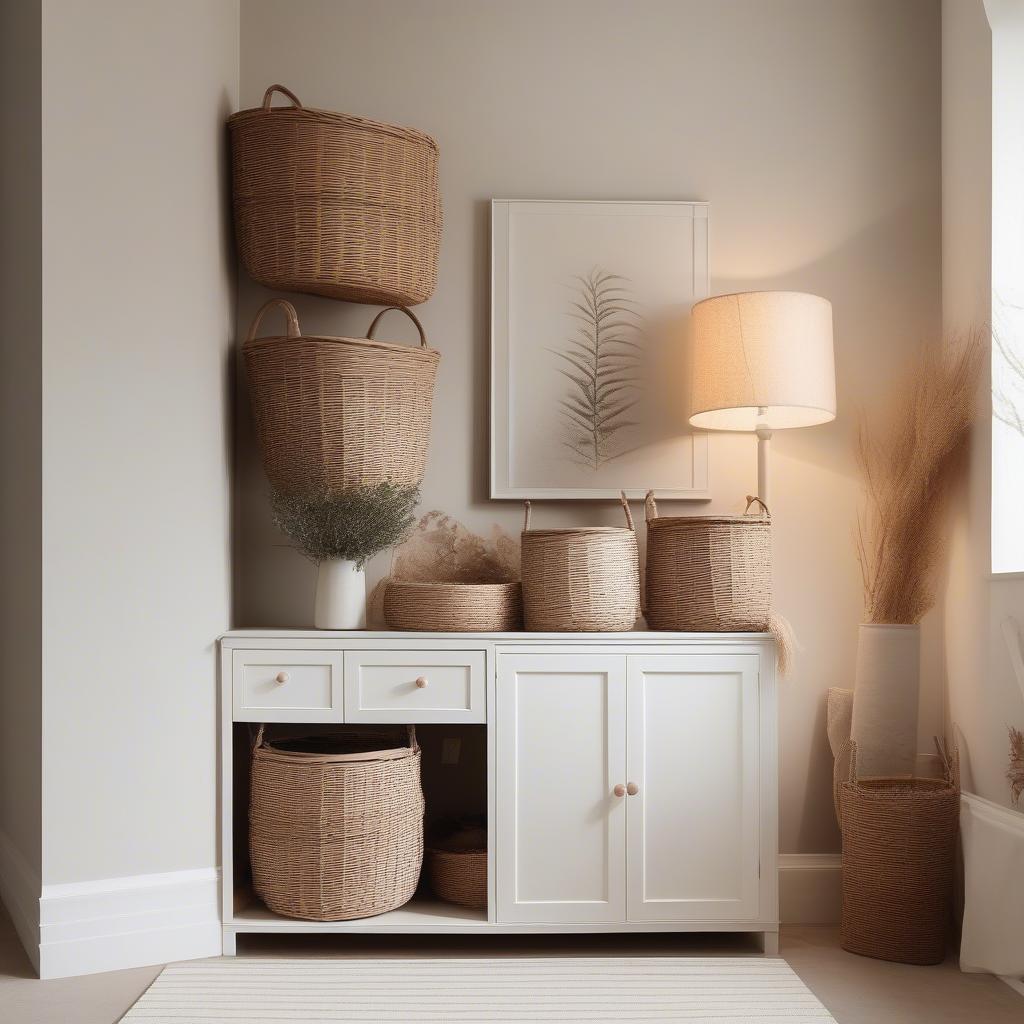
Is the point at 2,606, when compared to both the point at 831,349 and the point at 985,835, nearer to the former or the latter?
the point at 831,349

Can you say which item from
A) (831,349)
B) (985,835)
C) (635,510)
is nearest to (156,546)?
(635,510)

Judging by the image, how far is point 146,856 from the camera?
236 centimetres

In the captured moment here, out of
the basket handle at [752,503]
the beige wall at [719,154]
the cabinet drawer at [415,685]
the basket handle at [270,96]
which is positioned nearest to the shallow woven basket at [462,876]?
the cabinet drawer at [415,685]

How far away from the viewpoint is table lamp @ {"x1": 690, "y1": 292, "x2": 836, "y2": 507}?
8.29 ft

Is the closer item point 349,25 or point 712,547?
point 712,547

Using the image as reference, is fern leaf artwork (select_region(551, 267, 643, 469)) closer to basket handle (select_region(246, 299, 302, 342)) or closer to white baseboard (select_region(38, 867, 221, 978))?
basket handle (select_region(246, 299, 302, 342))

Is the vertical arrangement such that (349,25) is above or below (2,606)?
above

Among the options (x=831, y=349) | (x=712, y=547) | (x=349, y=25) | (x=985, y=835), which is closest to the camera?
(x=985, y=835)

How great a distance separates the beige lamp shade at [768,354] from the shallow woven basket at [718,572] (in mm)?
318

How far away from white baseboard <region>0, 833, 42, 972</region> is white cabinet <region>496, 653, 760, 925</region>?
110 cm

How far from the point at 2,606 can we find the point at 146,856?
0.73 meters

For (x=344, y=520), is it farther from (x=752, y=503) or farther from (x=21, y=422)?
(x=752, y=503)

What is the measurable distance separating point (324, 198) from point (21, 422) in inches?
37.0

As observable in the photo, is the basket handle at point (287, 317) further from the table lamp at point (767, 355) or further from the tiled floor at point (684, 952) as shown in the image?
the tiled floor at point (684, 952)
